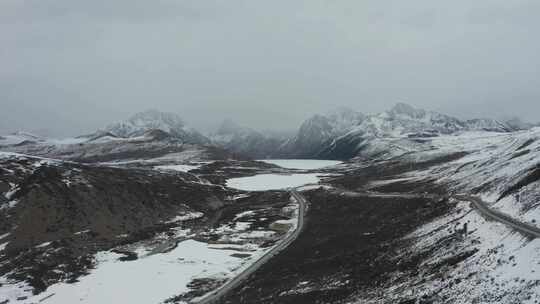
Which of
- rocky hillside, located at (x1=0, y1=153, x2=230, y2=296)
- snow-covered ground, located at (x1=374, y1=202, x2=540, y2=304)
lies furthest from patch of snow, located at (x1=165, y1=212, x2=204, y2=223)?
snow-covered ground, located at (x1=374, y1=202, x2=540, y2=304)

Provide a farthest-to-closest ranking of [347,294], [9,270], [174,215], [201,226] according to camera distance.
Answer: [174,215] → [201,226] → [9,270] → [347,294]

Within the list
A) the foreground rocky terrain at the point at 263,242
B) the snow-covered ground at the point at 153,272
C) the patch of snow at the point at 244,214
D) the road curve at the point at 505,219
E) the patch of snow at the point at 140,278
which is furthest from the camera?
the patch of snow at the point at 244,214

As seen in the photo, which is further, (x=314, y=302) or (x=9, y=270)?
(x=9, y=270)

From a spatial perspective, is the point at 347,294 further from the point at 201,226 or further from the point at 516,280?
the point at 201,226

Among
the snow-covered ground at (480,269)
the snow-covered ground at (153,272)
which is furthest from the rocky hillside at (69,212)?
the snow-covered ground at (480,269)

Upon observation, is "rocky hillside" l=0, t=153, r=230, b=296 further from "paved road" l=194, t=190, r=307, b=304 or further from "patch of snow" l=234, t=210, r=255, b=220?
"paved road" l=194, t=190, r=307, b=304

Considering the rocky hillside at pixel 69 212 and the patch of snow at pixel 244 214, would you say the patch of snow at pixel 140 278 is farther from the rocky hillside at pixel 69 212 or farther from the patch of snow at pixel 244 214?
the patch of snow at pixel 244 214

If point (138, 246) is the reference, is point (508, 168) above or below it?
above

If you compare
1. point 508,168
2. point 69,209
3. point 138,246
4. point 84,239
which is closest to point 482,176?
point 508,168

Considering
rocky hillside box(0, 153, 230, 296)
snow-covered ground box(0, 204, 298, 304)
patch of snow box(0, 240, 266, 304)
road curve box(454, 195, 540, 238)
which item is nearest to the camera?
road curve box(454, 195, 540, 238)
